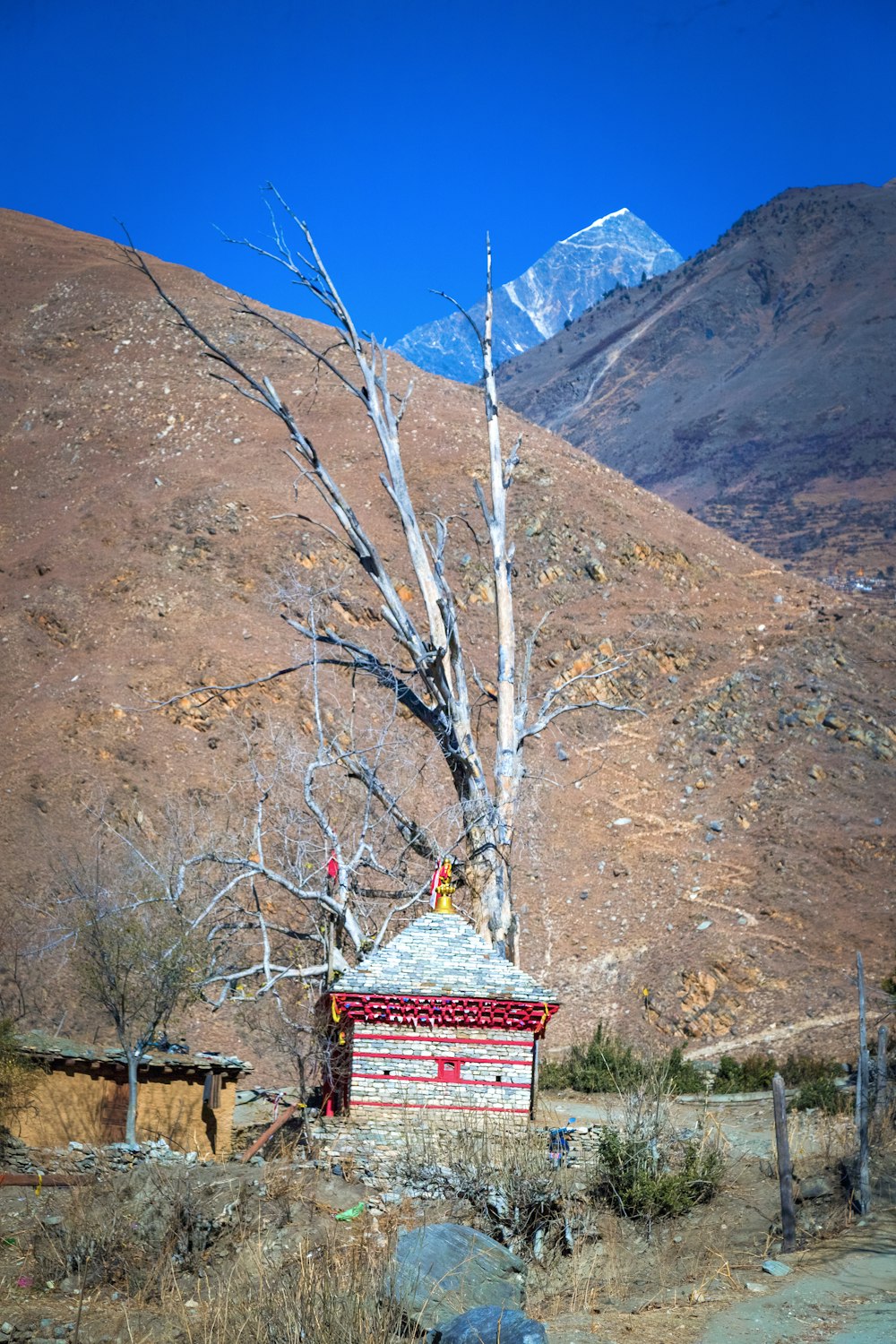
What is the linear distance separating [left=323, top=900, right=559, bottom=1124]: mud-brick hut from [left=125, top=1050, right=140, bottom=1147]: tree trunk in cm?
500

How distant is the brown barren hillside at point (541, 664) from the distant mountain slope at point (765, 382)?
30.7 m

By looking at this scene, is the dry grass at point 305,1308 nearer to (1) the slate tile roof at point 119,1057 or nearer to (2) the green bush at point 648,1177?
(2) the green bush at point 648,1177

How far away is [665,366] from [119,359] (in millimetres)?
80561

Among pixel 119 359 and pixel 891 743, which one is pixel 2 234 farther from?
pixel 891 743

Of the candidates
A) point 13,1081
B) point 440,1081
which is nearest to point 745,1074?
point 440,1081

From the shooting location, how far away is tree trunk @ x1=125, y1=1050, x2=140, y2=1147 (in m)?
17.2

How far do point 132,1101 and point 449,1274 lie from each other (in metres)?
9.67

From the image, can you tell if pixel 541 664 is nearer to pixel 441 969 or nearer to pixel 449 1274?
pixel 441 969

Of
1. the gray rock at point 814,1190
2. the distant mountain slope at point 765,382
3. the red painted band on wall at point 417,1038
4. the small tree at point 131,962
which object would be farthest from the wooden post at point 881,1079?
the distant mountain slope at point 765,382

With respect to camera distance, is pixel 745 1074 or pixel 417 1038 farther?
pixel 745 1074

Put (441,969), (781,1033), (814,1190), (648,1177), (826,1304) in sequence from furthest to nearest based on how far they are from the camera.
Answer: (781,1033), (441,969), (814,1190), (648,1177), (826,1304)

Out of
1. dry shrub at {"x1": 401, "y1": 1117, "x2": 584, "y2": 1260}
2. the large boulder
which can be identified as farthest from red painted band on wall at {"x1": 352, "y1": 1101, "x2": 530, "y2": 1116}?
the large boulder

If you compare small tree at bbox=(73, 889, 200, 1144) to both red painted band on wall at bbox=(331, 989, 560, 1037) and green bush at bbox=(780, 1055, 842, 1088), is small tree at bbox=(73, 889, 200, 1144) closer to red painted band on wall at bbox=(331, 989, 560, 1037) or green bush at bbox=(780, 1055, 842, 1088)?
red painted band on wall at bbox=(331, 989, 560, 1037)

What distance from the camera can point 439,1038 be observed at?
13.6 meters
